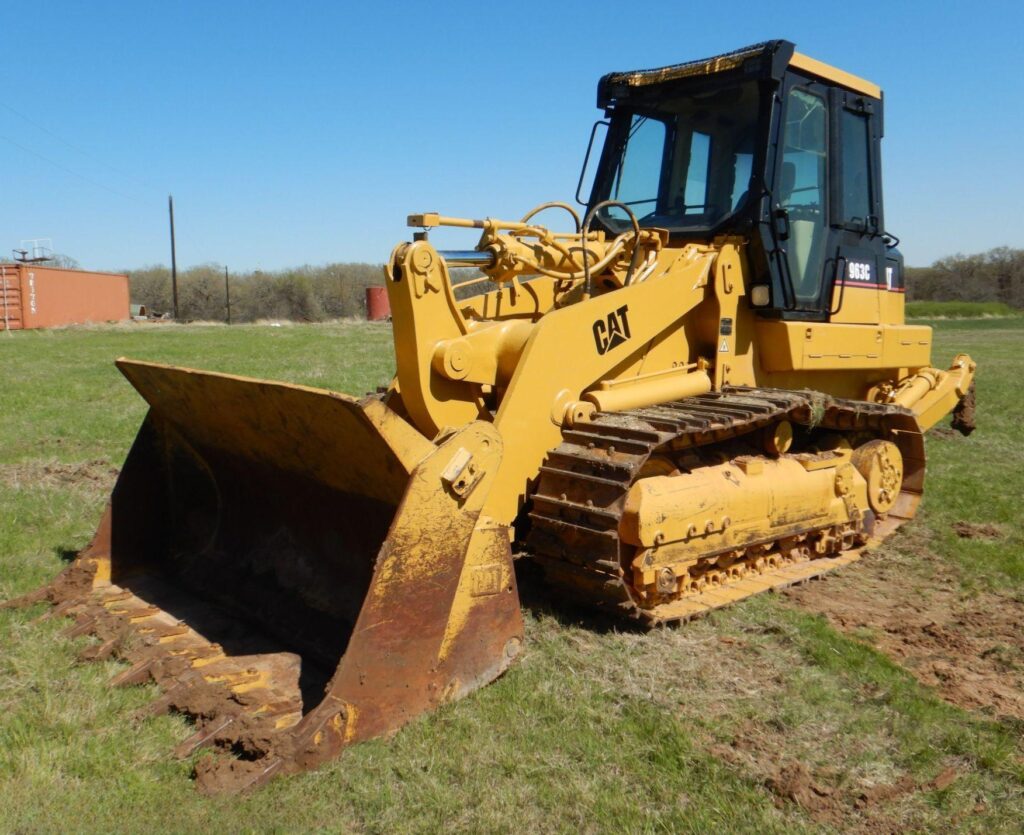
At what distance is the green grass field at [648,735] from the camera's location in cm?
321

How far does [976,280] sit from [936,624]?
57672 mm

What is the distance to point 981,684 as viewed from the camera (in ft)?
14.5

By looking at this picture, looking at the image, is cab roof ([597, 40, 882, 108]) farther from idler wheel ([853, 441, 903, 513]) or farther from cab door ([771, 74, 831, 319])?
idler wheel ([853, 441, 903, 513])

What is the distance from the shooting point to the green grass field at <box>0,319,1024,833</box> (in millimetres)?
3211

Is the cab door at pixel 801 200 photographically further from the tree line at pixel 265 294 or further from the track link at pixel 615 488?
the tree line at pixel 265 294

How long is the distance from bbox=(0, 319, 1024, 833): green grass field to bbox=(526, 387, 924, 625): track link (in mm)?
173

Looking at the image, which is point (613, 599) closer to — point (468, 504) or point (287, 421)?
point (468, 504)

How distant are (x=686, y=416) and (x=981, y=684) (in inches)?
73.6

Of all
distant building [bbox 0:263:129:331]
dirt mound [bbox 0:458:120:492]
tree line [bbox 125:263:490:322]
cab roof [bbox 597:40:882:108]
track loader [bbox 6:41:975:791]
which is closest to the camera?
track loader [bbox 6:41:975:791]

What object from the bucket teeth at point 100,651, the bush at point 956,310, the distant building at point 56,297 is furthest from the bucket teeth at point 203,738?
the bush at point 956,310

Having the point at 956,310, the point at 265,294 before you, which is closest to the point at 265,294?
the point at 265,294

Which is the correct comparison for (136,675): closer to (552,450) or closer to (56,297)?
(552,450)

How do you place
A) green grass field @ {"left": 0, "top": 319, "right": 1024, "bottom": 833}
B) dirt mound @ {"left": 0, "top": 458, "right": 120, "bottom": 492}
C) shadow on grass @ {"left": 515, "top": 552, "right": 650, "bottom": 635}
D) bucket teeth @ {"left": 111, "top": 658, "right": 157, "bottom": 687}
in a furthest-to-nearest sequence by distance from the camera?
dirt mound @ {"left": 0, "top": 458, "right": 120, "bottom": 492}, shadow on grass @ {"left": 515, "top": 552, "right": 650, "bottom": 635}, bucket teeth @ {"left": 111, "top": 658, "right": 157, "bottom": 687}, green grass field @ {"left": 0, "top": 319, "right": 1024, "bottom": 833}

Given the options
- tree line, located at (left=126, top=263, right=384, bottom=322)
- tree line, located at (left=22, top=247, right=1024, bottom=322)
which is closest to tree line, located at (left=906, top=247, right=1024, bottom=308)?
tree line, located at (left=22, top=247, right=1024, bottom=322)
